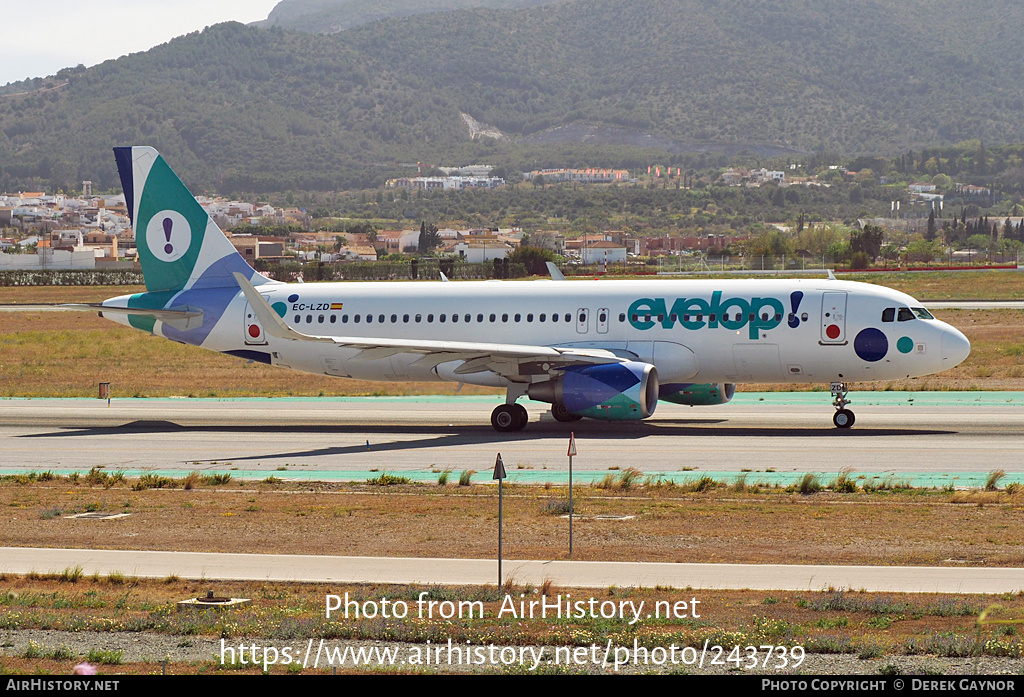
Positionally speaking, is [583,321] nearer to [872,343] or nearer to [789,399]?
[872,343]

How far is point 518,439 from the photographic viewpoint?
3447 cm

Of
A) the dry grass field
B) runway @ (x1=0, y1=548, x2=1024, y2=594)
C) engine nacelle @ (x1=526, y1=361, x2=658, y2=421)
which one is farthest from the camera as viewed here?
engine nacelle @ (x1=526, y1=361, x2=658, y2=421)

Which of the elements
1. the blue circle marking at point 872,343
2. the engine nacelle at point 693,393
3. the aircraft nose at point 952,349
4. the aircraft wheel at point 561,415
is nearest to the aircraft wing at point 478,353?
Answer: the aircraft wheel at point 561,415

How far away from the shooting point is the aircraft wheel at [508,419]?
35.8 meters

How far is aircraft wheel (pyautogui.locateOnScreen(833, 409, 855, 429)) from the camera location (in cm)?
3450

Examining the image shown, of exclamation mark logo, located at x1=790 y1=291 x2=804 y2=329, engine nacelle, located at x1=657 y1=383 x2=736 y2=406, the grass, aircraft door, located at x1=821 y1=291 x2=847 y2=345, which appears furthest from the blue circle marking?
the grass

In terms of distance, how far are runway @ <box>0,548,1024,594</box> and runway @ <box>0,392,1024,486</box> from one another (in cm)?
907

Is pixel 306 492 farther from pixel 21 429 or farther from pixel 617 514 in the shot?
pixel 21 429

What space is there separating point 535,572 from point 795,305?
19024mm

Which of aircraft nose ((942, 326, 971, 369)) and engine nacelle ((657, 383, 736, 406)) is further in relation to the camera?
engine nacelle ((657, 383, 736, 406))

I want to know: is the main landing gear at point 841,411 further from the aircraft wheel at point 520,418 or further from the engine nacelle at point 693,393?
the aircraft wheel at point 520,418

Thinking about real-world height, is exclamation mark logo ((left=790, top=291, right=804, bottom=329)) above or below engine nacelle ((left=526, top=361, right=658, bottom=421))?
above

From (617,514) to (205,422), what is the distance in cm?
2047

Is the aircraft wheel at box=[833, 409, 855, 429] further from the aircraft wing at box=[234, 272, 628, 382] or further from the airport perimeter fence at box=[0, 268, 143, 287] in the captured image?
the airport perimeter fence at box=[0, 268, 143, 287]
